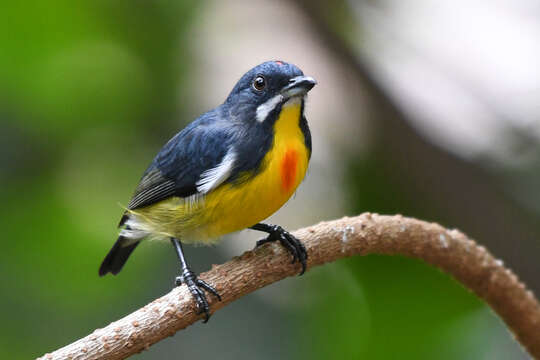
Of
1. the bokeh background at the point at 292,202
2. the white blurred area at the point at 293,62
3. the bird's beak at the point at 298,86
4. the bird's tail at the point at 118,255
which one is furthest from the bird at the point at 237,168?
the white blurred area at the point at 293,62

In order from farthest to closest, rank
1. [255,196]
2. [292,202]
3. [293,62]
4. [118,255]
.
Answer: [292,202], [293,62], [118,255], [255,196]

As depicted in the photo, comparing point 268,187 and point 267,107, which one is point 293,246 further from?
point 267,107

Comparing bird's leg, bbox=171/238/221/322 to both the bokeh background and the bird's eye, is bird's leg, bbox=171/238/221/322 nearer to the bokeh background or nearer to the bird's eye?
the bird's eye

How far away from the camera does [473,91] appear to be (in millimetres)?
5508

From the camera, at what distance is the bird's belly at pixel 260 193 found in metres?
2.85

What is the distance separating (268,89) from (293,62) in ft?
6.88

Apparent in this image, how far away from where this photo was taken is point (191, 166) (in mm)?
3105

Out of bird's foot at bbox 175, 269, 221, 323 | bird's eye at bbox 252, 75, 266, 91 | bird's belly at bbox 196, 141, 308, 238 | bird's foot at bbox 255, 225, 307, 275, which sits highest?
bird's eye at bbox 252, 75, 266, 91

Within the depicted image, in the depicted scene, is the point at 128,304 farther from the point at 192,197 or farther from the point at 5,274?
the point at 192,197

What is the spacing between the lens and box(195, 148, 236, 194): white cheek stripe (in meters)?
2.89

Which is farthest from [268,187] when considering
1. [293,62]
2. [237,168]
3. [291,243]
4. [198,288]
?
[293,62]

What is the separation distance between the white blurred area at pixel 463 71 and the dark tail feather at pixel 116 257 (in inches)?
82.7

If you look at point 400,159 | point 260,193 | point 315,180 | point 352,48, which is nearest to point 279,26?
point 352,48

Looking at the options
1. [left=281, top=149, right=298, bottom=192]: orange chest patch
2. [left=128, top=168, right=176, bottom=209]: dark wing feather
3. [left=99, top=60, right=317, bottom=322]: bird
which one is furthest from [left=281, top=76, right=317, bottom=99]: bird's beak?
[left=128, top=168, right=176, bottom=209]: dark wing feather
